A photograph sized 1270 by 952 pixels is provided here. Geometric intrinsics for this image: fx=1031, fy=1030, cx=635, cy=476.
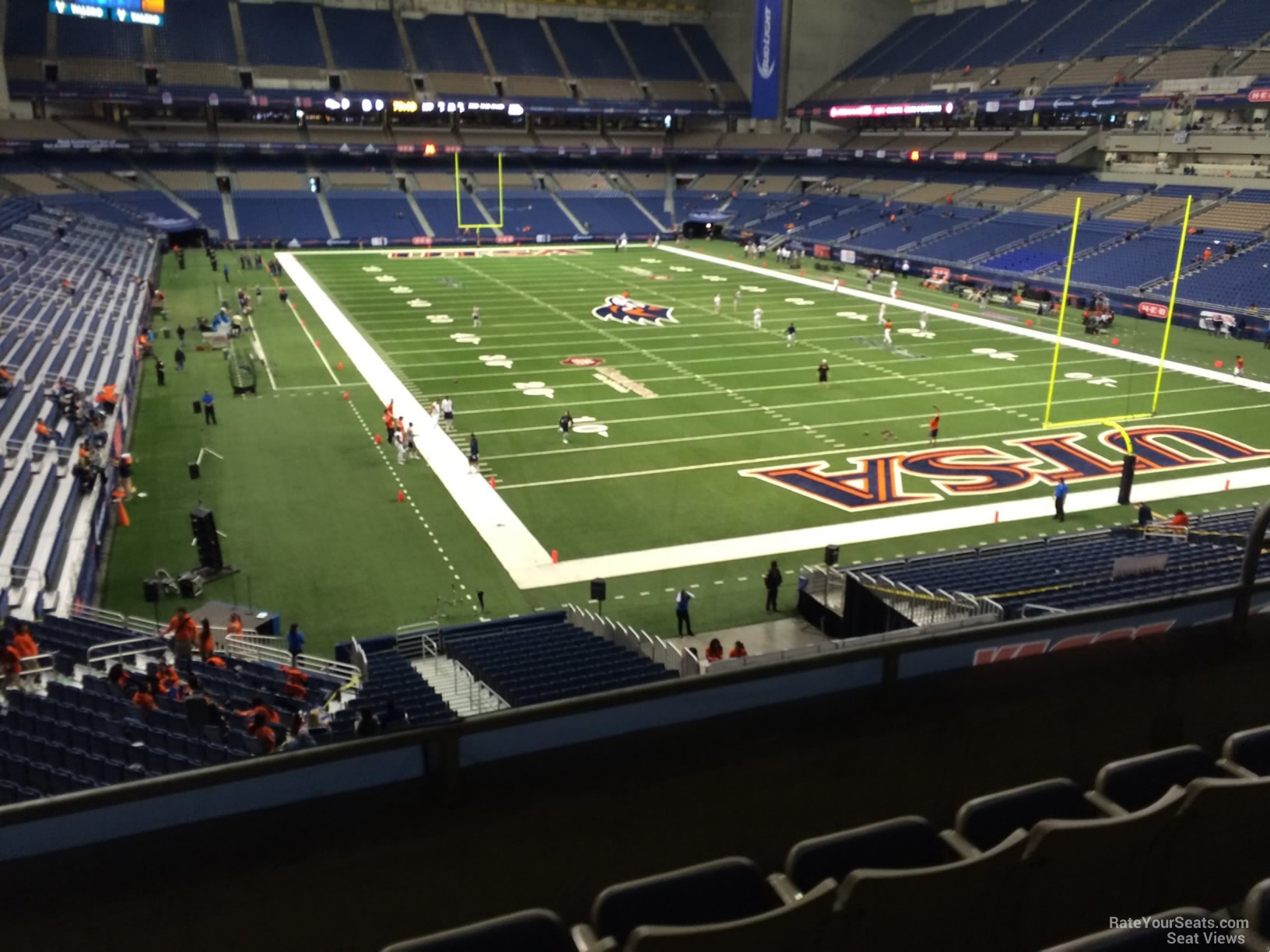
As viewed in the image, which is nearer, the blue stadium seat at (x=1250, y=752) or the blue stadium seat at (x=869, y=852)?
the blue stadium seat at (x=869, y=852)

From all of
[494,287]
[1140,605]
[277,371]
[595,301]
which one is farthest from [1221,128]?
[1140,605]

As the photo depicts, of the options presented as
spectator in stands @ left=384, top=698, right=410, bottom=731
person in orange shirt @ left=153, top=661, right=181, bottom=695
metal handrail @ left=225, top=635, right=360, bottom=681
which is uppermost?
spectator in stands @ left=384, top=698, right=410, bottom=731

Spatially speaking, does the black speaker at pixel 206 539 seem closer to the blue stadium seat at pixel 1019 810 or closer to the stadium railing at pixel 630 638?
the stadium railing at pixel 630 638

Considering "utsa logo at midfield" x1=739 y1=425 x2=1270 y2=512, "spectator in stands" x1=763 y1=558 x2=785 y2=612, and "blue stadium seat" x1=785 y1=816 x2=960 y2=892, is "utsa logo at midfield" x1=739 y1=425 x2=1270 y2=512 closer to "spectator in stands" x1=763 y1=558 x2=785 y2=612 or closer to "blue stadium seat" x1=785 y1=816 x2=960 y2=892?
"spectator in stands" x1=763 y1=558 x2=785 y2=612

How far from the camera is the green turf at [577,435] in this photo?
1698 cm

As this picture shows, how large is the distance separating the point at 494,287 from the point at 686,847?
43520 mm

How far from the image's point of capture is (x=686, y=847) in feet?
12.8

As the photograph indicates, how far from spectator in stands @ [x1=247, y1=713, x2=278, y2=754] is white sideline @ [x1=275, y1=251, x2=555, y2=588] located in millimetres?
7221

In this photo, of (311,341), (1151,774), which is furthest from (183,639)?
(311,341)

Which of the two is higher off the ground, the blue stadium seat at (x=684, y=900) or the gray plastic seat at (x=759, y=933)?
the gray plastic seat at (x=759, y=933)

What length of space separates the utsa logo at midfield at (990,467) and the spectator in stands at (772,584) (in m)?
4.42

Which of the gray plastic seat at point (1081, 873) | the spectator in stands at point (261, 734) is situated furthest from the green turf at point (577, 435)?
the gray plastic seat at point (1081, 873)

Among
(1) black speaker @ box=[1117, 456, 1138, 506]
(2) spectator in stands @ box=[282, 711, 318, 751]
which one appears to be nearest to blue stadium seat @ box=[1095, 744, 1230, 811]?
(2) spectator in stands @ box=[282, 711, 318, 751]

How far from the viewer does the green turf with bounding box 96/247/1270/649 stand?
17.0m
